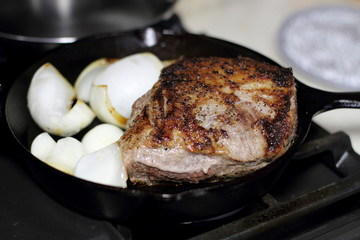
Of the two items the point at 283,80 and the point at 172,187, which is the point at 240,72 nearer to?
the point at 283,80

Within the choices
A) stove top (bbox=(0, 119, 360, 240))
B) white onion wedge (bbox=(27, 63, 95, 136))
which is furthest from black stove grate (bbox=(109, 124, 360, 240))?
white onion wedge (bbox=(27, 63, 95, 136))

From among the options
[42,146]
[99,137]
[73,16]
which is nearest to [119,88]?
[99,137]

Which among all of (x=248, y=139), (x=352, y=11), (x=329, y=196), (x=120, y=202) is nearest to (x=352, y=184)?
(x=329, y=196)

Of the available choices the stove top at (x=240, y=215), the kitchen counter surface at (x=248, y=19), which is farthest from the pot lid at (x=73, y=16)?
the stove top at (x=240, y=215)

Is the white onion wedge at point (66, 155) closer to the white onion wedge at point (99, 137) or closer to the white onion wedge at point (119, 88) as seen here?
the white onion wedge at point (99, 137)

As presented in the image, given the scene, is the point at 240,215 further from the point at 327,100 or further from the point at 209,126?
the point at 327,100

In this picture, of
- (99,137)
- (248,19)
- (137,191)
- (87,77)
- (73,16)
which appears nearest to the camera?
(137,191)
